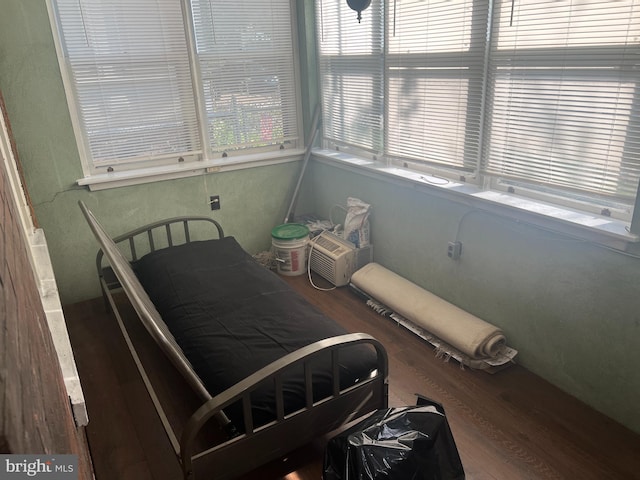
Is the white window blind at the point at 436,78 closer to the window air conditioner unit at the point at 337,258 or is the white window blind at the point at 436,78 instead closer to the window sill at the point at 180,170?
the window air conditioner unit at the point at 337,258

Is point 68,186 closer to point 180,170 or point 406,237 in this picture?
point 180,170

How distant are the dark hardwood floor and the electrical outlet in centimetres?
53

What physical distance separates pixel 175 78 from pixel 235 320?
6.27ft

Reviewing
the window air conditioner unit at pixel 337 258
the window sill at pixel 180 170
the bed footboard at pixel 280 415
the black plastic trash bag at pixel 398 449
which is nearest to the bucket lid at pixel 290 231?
the window air conditioner unit at pixel 337 258

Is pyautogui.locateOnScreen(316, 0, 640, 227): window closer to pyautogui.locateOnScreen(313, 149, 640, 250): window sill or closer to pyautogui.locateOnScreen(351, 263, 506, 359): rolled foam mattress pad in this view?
pyautogui.locateOnScreen(313, 149, 640, 250): window sill

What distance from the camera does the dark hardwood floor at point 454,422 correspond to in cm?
192

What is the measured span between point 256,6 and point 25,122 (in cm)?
173

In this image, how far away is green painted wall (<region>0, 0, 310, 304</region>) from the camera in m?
2.77

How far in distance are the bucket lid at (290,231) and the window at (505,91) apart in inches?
31.2

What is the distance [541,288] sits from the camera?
2.29 m

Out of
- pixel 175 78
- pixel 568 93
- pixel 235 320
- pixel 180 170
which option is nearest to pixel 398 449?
pixel 235 320

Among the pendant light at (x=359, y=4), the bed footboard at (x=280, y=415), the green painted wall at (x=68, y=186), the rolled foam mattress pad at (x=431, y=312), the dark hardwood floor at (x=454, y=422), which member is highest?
the pendant light at (x=359, y=4)

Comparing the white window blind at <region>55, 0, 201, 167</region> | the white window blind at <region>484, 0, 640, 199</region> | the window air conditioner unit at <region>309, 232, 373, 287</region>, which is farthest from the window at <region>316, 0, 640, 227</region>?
the white window blind at <region>55, 0, 201, 167</region>

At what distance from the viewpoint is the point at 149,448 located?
6.81ft
